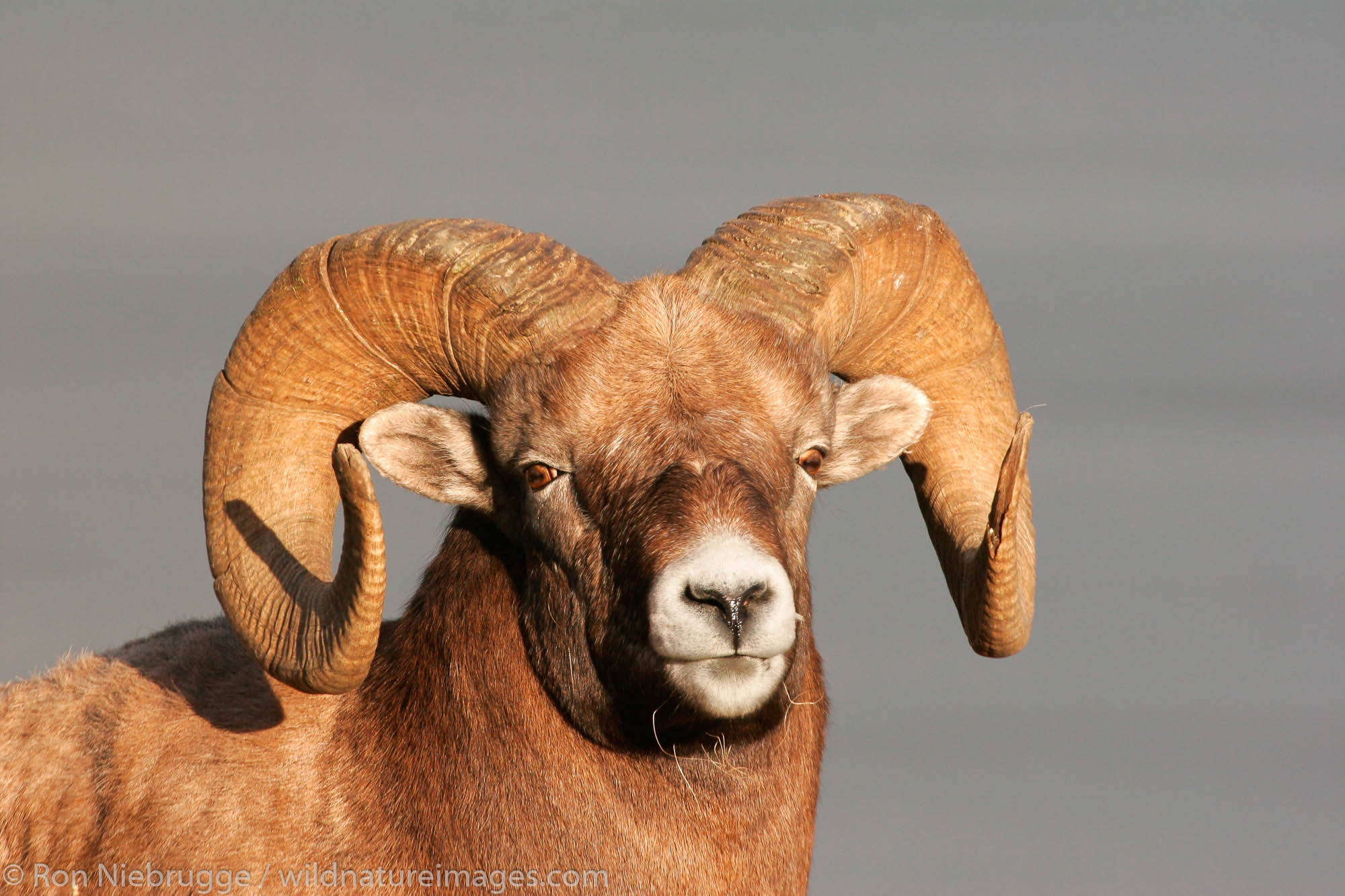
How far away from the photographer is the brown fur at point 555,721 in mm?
6625

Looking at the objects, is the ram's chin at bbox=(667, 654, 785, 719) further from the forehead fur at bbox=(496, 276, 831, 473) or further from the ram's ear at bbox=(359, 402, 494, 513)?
the ram's ear at bbox=(359, 402, 494, 513)

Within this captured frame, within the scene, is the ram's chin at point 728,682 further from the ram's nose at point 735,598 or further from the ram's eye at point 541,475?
the ram's eye at point 541,475

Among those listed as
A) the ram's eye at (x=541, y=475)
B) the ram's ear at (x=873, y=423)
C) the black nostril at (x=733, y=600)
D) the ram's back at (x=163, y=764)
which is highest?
the ram's ear at (x=873, y=423)

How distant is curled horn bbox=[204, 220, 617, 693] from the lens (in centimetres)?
700

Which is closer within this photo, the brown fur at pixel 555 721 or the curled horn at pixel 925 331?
the brown fur at pixel 555 721

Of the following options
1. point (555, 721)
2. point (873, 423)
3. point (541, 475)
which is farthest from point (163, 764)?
point (873, 423)

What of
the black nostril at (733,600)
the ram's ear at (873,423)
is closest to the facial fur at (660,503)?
the black nostril at (733,600)

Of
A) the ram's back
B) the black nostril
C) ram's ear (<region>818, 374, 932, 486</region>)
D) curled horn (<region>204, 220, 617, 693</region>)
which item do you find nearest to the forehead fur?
curled horn (<region>204, 220, 617, 693</region>)

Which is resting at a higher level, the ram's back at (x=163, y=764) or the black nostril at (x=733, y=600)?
the black nostril at (x=733, y=600)

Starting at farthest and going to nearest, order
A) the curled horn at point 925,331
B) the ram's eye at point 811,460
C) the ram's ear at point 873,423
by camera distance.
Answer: the ram's ear at point 873,423 → the curled horn at point 925,331 → the ram's eye at point 811,460

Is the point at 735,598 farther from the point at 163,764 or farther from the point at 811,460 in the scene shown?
the point at 163,764

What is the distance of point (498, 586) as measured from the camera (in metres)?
7.14

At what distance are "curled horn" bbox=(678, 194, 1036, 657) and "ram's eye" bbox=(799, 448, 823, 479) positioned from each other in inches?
22.2

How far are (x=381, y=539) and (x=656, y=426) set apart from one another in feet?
4.08
